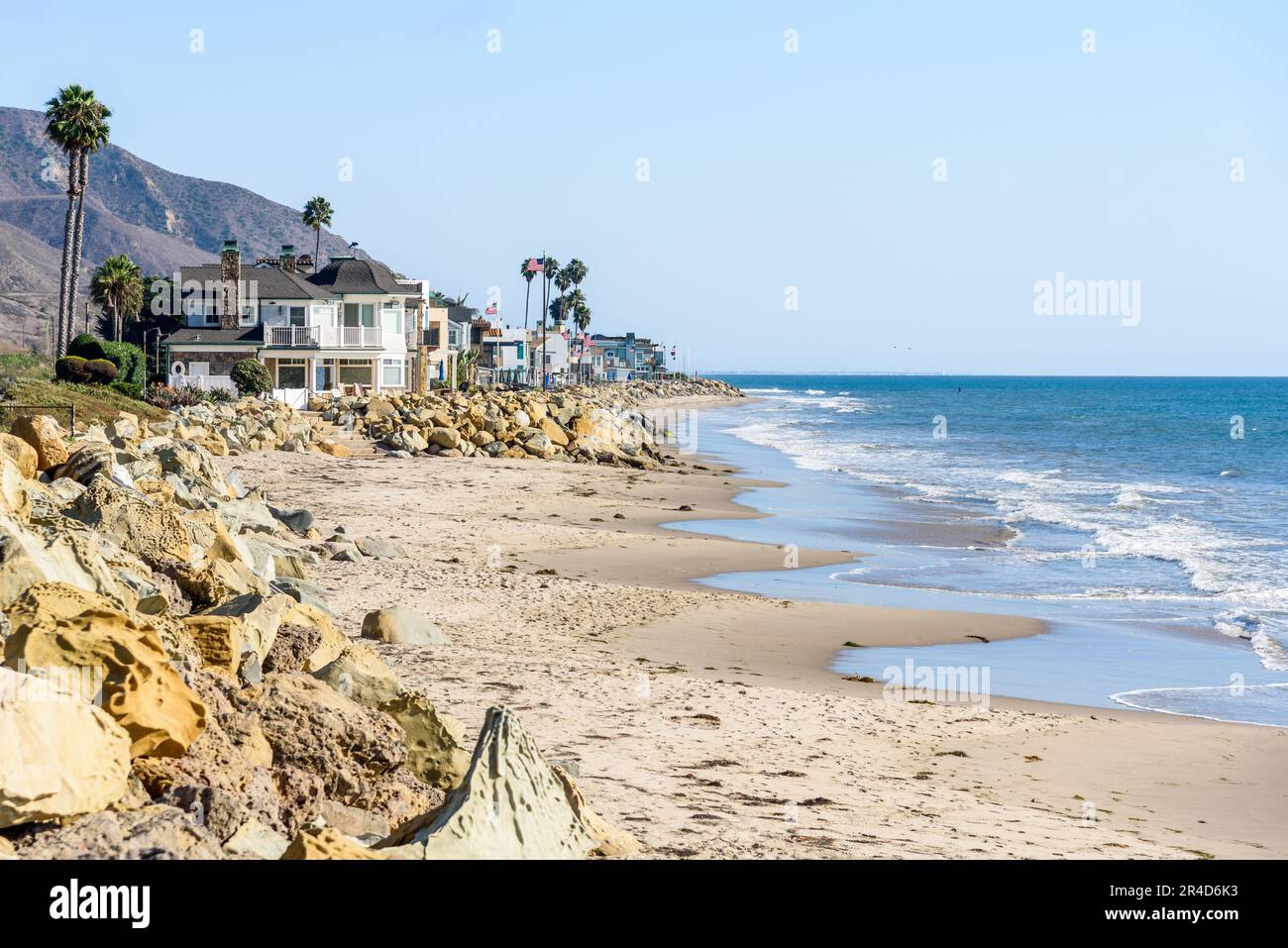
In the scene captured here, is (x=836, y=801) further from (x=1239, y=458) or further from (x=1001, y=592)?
(x=1239, y=458)

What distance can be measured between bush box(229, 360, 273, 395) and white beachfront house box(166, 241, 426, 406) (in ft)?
4.42

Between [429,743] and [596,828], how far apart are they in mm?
1414

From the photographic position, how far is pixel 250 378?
48.2 metres

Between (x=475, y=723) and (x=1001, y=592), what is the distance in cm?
1182

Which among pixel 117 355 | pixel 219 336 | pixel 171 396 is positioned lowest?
pixel 171 396

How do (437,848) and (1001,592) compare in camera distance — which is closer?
(437,848)

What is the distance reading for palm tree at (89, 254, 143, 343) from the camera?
55.0 m

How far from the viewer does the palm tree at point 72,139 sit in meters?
45.5

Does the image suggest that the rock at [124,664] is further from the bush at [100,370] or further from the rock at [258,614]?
the bush at [100,370]

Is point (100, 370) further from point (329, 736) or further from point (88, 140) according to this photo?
point (329, 736)

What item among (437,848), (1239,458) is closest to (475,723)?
(437,848)

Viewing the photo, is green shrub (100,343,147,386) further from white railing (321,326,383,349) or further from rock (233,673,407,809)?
rock (233,673,407,809)

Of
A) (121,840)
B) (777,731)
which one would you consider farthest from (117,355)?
(121,840)

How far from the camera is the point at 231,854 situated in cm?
506
